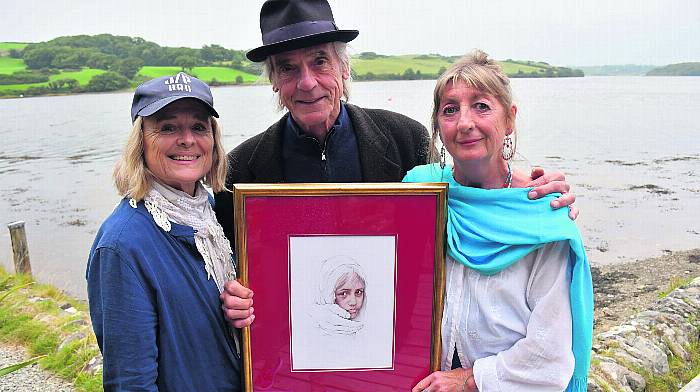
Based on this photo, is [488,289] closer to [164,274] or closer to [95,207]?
[164,274]

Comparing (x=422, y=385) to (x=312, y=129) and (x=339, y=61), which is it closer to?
(x=312, y=129)

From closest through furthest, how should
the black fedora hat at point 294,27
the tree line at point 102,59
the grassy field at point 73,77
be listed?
the black fedora hat at point 294,27, the tree line at point 102,59, the grassy field at point 73,77

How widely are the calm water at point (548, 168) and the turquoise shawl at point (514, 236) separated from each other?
1.27 ft

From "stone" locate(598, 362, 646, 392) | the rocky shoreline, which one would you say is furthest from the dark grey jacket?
the rocky shoreline

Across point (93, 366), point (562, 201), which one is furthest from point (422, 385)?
point (93, 366)

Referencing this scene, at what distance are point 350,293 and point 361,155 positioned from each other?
1.01m

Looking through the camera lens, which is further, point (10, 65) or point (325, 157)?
point (10, 65)

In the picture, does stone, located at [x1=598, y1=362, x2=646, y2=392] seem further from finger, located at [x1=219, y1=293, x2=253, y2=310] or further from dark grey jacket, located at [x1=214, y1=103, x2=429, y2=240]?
finger, located at [x1=219, y1=293, x2=253, y2=310]

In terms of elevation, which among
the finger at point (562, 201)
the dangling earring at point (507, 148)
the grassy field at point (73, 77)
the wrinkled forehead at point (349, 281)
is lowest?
the wrinkled forehead at point (349, 281)

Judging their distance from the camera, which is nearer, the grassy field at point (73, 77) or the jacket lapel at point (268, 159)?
the jacket lapel at point (268, 159)

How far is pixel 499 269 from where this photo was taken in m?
2.31

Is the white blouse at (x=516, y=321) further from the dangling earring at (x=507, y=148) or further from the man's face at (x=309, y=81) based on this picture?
the man's face at (x=309, y=81)

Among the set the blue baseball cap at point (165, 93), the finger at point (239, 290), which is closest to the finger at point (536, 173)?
the finger at point (239, 290)

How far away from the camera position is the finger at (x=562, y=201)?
2.29 meters
